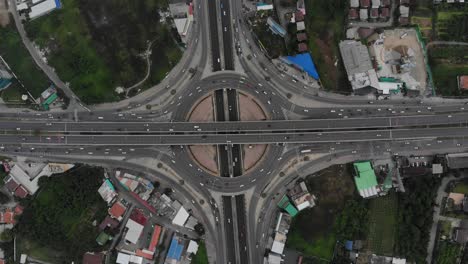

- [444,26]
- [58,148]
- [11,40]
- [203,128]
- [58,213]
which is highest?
[444,26]

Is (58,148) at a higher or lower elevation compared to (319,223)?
higher

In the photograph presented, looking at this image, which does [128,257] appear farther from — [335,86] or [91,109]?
[335,86]

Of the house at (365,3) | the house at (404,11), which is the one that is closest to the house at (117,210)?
the house at (365,3)

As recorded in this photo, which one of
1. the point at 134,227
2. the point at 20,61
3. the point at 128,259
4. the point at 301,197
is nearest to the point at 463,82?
the point at 301,197

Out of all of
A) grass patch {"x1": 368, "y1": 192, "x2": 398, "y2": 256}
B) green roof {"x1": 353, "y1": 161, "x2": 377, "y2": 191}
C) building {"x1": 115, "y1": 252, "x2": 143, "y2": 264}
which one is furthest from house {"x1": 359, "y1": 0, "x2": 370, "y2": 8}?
building {"x1": 115, "y1": 252, "x2": 143, "y2": 264}

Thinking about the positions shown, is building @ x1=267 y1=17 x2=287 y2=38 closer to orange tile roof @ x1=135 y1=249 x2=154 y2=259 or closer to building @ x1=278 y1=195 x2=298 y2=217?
building @ x1=278 y1=195 x2=298 y2=217

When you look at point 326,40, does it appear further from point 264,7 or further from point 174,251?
point 174,251

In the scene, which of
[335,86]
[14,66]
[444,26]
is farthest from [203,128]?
[444,26]
